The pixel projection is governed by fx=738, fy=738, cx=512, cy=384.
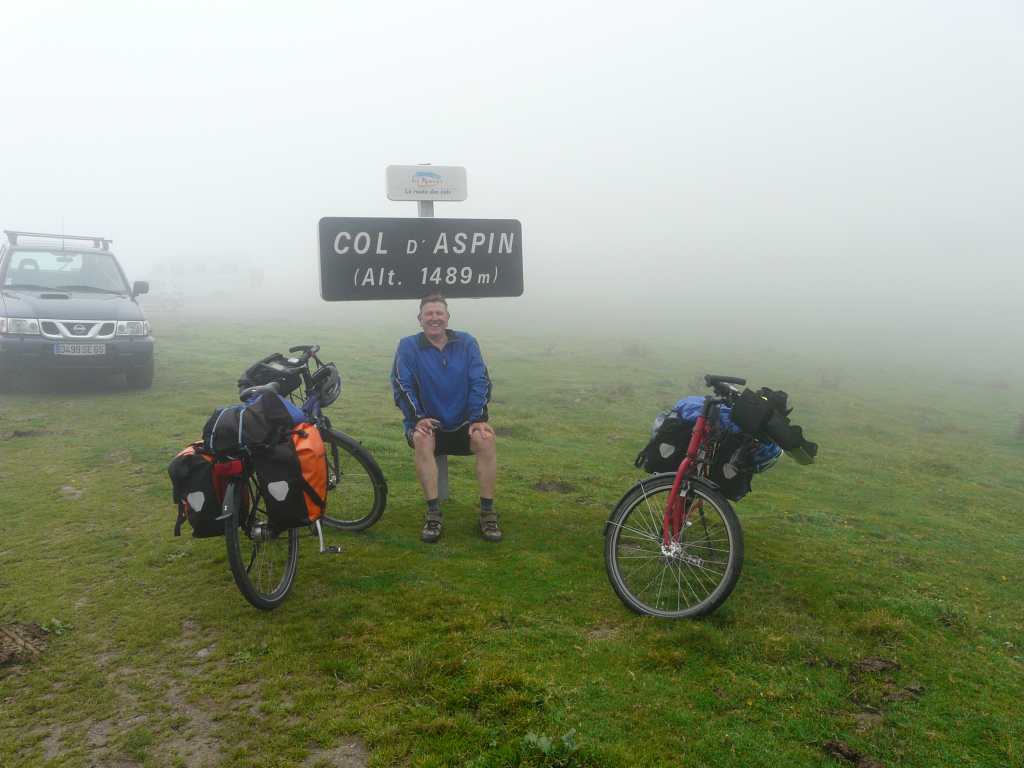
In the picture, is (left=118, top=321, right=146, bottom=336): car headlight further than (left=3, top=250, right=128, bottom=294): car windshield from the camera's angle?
No

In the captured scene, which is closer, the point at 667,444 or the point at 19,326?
the point at 667,444

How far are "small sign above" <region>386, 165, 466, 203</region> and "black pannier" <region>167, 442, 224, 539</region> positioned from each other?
341 cm

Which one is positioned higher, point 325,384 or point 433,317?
point 433,317

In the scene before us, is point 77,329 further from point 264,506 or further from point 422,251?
point 264,506

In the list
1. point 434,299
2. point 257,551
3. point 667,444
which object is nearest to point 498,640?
point 257,551

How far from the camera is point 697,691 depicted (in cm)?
358

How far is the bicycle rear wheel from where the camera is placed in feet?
13.6

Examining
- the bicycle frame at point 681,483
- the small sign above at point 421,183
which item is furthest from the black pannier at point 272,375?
the bicycle frame at point 681,483

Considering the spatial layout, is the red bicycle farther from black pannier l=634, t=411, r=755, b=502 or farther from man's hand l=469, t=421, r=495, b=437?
man's hand l=469, t=421, r=495, b=437

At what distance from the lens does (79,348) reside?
11008 mm

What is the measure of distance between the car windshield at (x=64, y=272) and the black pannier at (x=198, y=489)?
362 inches

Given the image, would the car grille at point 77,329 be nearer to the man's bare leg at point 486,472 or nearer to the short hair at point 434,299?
the short hair at point 434,299

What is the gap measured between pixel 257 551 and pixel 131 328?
27.5 ft

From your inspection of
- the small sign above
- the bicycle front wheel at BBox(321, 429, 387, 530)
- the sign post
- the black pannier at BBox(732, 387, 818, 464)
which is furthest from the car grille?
the black pannier at BBox(732, 387, 818, 464)
